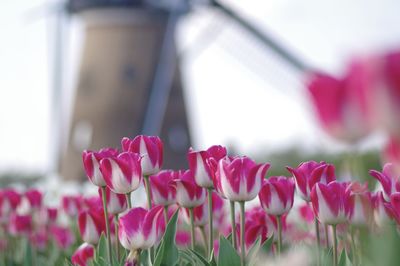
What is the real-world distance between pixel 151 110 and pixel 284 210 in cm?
1783

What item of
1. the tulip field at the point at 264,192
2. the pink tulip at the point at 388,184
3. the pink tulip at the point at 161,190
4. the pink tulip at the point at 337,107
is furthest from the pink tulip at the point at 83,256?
the pink tulip at the point at 337,107

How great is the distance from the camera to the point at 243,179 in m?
2.26

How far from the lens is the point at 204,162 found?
2.46m

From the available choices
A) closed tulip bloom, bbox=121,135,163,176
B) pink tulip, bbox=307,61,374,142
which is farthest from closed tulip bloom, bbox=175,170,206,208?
pink tulip, bbox=307,61,374,142

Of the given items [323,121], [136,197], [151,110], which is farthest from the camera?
[151,110]

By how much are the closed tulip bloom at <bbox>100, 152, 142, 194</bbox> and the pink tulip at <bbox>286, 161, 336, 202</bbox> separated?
50 centimetres

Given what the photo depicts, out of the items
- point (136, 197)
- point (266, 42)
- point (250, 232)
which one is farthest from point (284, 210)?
point (266, 42)

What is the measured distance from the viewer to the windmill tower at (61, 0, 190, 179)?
67.3 feet

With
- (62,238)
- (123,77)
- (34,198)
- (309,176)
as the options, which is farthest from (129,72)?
(309,176)

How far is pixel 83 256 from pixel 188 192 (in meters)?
0.60

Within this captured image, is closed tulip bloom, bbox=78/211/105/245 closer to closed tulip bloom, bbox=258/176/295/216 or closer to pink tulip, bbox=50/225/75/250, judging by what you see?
closed tulip bloom, bbox=258/176/295/216

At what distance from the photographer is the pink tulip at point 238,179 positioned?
2.25 m

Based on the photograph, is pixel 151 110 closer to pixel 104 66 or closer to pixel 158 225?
pixel 104 66

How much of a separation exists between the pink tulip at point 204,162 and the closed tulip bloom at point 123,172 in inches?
7.8
